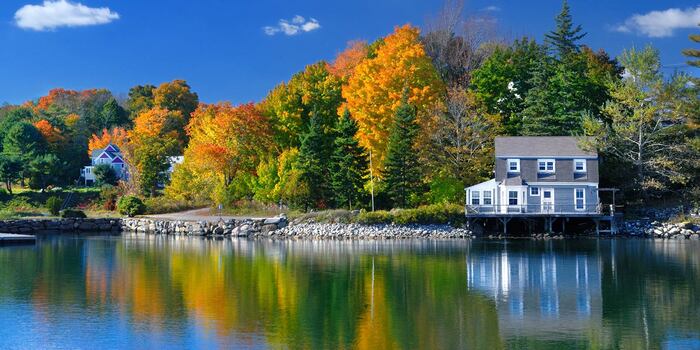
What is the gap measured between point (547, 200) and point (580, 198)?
215cm

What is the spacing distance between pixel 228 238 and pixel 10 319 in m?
30.3

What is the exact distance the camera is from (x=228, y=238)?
170ft

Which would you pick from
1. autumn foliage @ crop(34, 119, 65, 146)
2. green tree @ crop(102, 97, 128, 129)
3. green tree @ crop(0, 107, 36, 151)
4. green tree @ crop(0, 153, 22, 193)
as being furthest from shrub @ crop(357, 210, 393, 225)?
green tree @ crop(102, 97, 128, 129)

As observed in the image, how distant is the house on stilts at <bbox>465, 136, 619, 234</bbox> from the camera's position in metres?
49.0

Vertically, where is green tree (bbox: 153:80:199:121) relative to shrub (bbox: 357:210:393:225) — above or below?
above

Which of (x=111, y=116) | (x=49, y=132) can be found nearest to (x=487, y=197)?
(x=49, y=132)

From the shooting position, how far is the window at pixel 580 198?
4906cm

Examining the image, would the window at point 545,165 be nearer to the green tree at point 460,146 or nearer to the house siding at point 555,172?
the house siding at point 555,172

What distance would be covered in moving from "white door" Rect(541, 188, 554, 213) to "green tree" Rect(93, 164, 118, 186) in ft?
156

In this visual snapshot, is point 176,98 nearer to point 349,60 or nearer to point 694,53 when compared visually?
point 349,60

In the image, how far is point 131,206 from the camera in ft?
205

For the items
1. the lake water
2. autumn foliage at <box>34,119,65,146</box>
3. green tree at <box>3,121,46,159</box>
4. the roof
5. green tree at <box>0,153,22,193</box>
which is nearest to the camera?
the lake water

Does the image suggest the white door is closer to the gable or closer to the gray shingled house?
the gray shingled house

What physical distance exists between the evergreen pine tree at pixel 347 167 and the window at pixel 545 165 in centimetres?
1202
